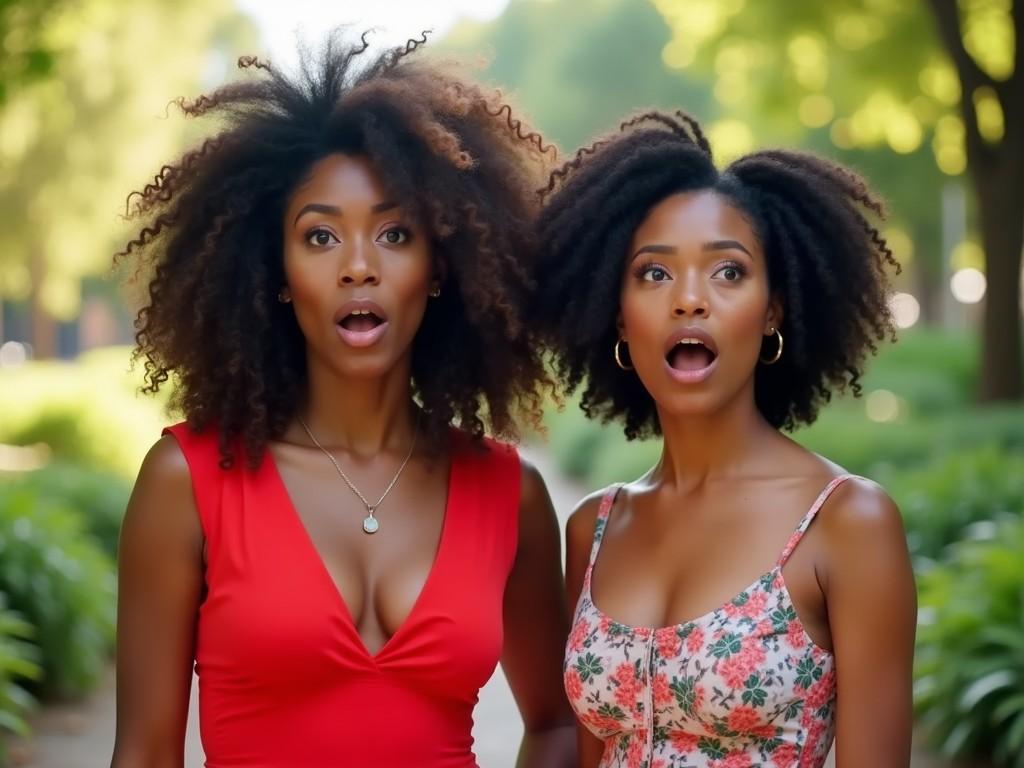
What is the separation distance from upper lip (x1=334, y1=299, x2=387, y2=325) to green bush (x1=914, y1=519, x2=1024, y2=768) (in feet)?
12.6

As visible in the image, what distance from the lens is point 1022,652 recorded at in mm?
6465

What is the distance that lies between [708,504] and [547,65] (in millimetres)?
57317

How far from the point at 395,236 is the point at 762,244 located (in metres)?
0.84

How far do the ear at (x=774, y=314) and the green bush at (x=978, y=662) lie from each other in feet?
10.7

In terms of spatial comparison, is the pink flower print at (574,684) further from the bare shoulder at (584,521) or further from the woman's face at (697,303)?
the woman's face at (697,303)

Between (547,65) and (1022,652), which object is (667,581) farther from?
(547,65)

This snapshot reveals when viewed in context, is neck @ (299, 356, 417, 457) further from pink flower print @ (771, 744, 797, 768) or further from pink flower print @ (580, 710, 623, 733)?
pink flower print @ (771, 744, 797, 768)

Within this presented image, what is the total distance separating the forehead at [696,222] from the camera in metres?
3.42

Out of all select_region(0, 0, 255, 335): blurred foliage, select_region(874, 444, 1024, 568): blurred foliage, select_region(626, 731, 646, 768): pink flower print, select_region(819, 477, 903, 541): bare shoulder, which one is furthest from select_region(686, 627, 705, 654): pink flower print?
select_region(0, 0, 255, 335): blurred foliage

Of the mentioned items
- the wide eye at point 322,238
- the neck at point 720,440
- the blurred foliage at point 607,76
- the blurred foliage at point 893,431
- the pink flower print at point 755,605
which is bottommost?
the pink flower print at point 755,605

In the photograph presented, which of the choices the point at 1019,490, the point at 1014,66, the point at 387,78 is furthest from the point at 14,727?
the point at 1014,66

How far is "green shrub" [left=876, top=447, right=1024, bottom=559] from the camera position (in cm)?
934

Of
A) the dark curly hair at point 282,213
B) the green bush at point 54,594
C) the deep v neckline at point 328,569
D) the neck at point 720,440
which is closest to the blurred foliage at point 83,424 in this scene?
the green bush at point 54,594

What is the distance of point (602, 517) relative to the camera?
3646mm
